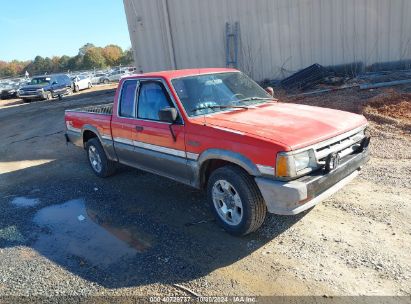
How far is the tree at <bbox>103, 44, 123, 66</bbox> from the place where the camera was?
85600mm

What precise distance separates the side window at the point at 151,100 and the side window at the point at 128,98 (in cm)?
17

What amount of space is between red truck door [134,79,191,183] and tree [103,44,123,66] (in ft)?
267

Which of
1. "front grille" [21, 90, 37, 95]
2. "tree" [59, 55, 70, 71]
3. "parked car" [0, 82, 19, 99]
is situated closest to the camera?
"front grille" [21, 90, 37, 95]

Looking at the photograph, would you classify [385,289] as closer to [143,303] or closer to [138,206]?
[143,303]

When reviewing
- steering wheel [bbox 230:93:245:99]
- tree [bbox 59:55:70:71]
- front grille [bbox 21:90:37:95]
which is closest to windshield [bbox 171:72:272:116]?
steering wheel [bbox 230:93:245:99]

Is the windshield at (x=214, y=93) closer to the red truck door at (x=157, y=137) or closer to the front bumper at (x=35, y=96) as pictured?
the red truck door at (x=157, y=137)

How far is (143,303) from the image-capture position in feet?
10.3

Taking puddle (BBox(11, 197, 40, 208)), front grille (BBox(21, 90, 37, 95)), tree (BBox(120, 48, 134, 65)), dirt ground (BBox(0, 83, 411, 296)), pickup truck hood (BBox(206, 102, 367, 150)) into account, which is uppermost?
tree (BBox(120, 48, 134, 65))

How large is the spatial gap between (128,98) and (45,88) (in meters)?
20.7

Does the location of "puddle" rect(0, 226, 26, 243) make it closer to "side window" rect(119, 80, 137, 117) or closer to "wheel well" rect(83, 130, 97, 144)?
"side window" rect(119, 80, 137, 117)

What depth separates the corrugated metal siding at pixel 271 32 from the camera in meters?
11.0

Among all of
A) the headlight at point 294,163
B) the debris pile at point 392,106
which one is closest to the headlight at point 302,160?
the headlight at point 294,163

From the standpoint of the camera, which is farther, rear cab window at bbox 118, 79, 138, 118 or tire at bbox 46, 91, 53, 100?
tire at bbox 46, 91, 53, 100

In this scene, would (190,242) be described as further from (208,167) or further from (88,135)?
(88,135)
